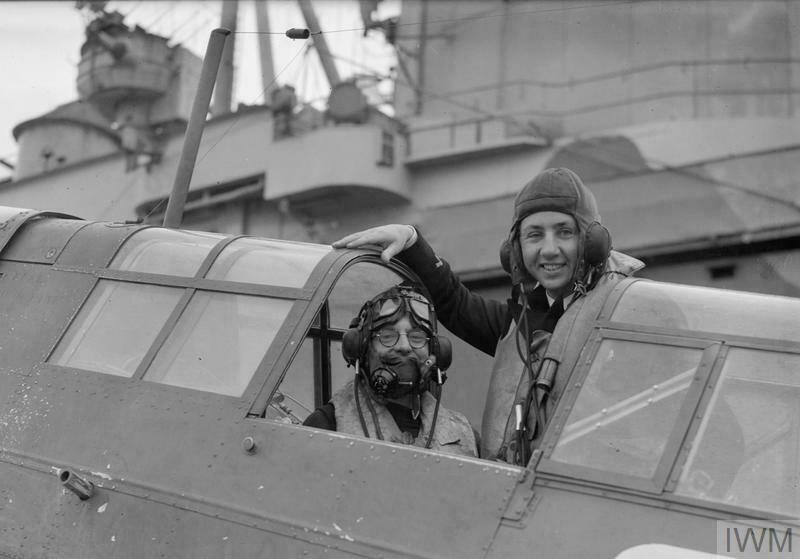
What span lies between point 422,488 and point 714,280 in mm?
14480

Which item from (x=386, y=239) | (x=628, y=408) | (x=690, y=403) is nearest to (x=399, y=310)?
Answer: (x=386, y=239)

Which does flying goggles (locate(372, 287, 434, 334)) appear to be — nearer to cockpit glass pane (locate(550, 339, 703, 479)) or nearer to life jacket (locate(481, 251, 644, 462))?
life jacket (locate(481, 251, 644, 462))

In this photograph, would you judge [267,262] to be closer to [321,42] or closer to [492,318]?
[492,318]

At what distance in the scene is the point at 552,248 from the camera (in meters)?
4.37

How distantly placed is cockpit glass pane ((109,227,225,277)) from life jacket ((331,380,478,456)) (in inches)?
37.8

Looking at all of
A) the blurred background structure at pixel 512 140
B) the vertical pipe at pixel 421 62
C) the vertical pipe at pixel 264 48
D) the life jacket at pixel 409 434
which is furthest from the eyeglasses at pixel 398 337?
the vertical pipe at pixel 421 62

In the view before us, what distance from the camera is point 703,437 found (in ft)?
10.6

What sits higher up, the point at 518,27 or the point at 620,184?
the point at 518,27

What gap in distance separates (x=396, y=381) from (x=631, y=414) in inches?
49.0

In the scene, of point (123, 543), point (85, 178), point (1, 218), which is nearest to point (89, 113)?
point (85, 178)

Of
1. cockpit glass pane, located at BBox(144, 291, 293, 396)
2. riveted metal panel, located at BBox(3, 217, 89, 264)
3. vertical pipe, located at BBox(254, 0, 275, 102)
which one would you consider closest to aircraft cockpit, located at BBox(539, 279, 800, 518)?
cockpit glass pane, located at BBox(144, 291, 293, 396)

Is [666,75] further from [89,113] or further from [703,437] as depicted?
[703,437]

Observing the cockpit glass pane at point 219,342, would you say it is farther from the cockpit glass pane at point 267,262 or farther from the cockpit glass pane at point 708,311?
the cockpit glass pane at point 708,311

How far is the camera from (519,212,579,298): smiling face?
4.38 m
